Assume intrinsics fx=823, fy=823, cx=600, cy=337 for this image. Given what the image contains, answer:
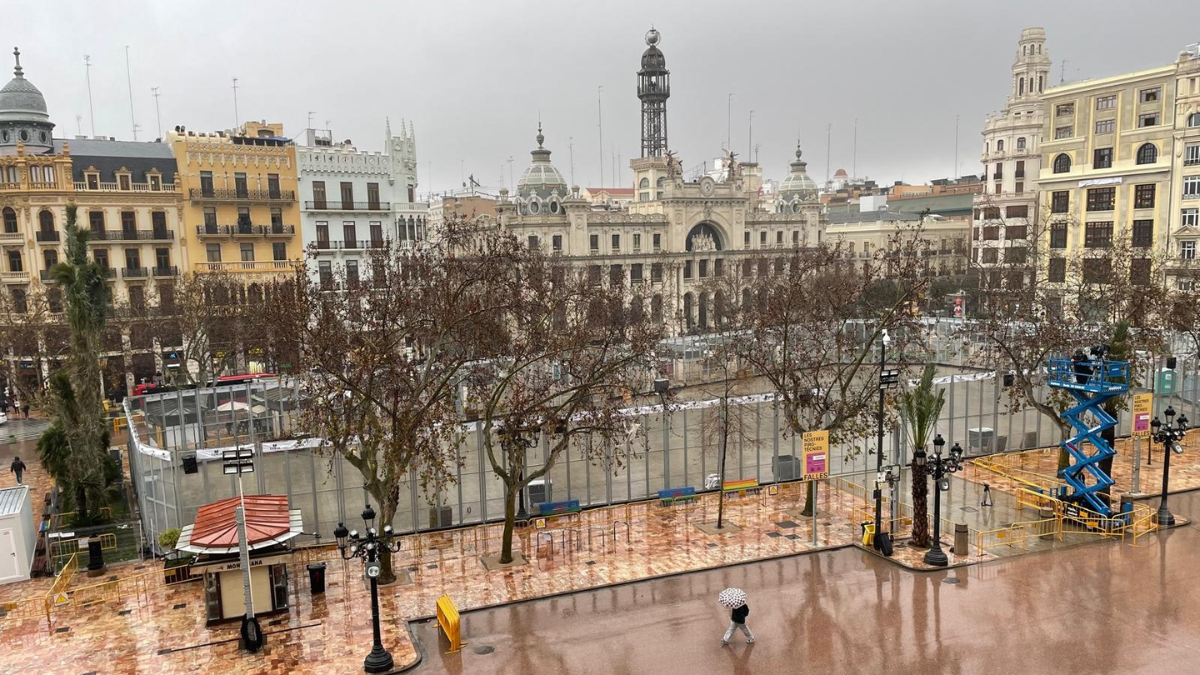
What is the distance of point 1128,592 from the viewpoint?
786 inches

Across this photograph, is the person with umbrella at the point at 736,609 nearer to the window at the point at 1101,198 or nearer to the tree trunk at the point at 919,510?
the tree trunk at the point at 919,510

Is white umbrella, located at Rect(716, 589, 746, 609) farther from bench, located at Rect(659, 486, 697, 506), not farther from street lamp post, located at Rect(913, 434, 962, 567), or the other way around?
bench, located at Rect(659, 486, 697, 506)

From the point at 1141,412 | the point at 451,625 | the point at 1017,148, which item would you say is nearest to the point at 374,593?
the point at 451,625

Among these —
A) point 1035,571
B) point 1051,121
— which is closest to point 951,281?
point 1051,121

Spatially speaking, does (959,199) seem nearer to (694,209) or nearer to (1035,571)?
(694,209)

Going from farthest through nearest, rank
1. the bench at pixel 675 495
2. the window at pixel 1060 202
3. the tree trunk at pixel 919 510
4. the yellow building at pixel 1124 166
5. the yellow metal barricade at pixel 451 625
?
the window at pixel 1060 202 < the yellow building at pixel 1124 166 < the bench at pixel 675 495 < the tree trunk at pixel 919 510 < the yellow metal barricade at pixel 451 625

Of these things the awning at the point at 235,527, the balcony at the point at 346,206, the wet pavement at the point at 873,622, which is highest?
the balcony at the point at 346,206

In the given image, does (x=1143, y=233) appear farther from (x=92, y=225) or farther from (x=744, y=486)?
(x=92, y=225)

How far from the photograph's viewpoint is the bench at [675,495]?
27547 millimetres

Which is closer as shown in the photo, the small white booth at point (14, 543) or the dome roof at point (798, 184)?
the small white booth at point (14, 543)

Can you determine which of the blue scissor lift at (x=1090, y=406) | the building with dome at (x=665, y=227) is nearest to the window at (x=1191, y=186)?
the building with dome at (x=665, y=227)

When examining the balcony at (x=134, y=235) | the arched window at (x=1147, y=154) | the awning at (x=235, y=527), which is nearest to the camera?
the awning at (x=235, y=527)

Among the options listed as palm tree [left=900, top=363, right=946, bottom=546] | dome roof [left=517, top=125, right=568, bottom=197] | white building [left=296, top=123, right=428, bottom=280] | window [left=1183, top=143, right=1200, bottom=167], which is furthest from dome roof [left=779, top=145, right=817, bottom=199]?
palm tree [left=900, top=363, right=946, bottom=546]

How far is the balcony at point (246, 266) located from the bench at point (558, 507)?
1359 inches
